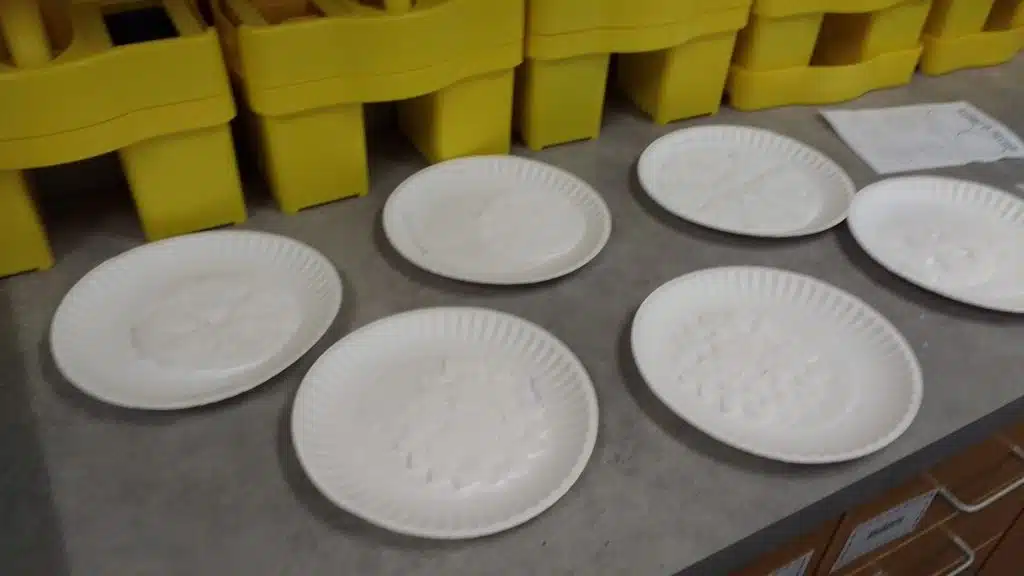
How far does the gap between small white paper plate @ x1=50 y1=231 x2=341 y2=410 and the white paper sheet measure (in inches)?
23.7

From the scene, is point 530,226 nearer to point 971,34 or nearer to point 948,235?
point 948,235

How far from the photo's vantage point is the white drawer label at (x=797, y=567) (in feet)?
1.99

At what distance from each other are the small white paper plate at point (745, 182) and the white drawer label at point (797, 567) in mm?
281

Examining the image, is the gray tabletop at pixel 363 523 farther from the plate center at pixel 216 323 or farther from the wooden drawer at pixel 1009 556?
the wooden drawer at pixel 1009 556

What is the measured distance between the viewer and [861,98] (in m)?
0.98

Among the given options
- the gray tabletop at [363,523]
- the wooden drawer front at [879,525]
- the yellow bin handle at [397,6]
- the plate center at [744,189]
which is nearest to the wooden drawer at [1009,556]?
the wooden drawer front at [879,525]

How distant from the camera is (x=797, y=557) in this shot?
61 cm

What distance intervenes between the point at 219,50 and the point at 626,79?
18.8 inches

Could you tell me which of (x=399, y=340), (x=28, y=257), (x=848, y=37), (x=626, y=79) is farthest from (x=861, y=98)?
(x=28, y=257)

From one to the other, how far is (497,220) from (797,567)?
38 cm

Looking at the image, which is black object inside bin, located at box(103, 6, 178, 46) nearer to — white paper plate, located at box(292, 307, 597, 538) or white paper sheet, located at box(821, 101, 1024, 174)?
white paper plate, located at box(292, 307, 597, 538)

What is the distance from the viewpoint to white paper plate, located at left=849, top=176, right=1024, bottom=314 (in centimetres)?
72

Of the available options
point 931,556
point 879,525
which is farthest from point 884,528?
point 931,556

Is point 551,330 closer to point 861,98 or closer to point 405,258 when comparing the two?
point 405,258
